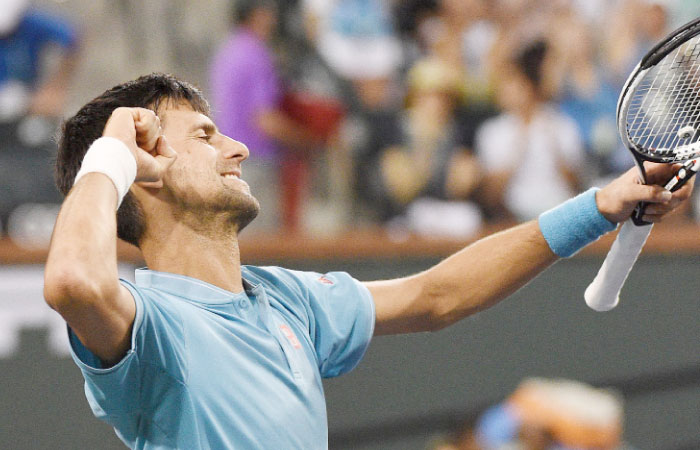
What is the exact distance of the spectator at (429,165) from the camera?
18.0ft

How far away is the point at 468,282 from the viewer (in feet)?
8.37

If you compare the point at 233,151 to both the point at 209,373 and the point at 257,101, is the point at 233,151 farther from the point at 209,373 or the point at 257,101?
the point at 257,101

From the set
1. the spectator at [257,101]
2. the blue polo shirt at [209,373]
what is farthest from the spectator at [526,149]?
the blue polo shirt at [209,373]

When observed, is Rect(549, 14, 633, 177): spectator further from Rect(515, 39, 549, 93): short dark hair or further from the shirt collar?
the shirt collar

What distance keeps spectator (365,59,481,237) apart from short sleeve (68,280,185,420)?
3414mm

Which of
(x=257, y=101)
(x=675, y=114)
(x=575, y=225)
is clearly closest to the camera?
(x=575, y=225)

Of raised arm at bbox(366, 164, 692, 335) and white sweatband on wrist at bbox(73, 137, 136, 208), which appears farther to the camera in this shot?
raised arm at bbox(366, 164, 692, 335)

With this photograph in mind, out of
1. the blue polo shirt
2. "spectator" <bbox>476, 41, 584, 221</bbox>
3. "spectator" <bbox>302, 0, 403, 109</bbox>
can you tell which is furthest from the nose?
"spectator" <bbox>476, 41, 584, 221</bbox>

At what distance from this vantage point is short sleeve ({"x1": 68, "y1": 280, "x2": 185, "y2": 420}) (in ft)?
6.12

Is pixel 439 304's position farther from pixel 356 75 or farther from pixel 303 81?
pixel 356 75

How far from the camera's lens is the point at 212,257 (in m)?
2.30

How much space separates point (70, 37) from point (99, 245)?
10.8ft

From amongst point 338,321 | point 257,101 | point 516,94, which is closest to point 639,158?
point 338,321

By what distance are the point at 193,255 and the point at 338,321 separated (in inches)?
17.1
